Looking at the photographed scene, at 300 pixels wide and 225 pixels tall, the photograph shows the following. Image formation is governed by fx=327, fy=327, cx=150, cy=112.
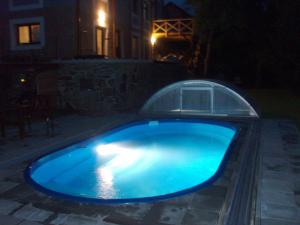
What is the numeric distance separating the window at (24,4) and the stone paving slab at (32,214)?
13819mm

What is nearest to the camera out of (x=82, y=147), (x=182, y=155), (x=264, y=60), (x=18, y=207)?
(x=18, y=207)

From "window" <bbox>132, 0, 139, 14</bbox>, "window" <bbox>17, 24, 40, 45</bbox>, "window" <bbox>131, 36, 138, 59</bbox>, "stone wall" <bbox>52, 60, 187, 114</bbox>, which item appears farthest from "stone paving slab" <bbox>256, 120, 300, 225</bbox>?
"window" <bbox>132, 0, 139, 14</bbox>

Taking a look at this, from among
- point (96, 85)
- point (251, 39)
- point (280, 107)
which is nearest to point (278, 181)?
point (96, 85)

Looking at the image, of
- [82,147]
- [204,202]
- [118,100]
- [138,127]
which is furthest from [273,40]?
[204,202]

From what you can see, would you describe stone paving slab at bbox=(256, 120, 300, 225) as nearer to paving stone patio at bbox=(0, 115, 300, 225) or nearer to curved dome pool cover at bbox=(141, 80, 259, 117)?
paving stone patio at bbox=(0, 115, 300, 225)

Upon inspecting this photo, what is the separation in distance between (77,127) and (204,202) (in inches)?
272

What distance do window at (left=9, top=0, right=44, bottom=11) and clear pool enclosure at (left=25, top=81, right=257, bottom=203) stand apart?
8083 mm

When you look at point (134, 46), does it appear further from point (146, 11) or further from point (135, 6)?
point (146, 11)

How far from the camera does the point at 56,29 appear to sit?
16.2 metres

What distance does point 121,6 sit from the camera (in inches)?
810

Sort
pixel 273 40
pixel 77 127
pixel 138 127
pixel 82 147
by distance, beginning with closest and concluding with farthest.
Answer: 1. pixel 82 147
2. pixel 77 127
3. pixel 138 127
4. pixel 273 40

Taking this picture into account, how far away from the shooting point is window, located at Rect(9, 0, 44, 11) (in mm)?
16312

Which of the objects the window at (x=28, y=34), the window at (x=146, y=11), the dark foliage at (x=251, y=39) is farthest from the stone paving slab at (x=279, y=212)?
the window at (x=146, y=11)

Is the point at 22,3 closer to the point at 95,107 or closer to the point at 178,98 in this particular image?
the point at 95,107
